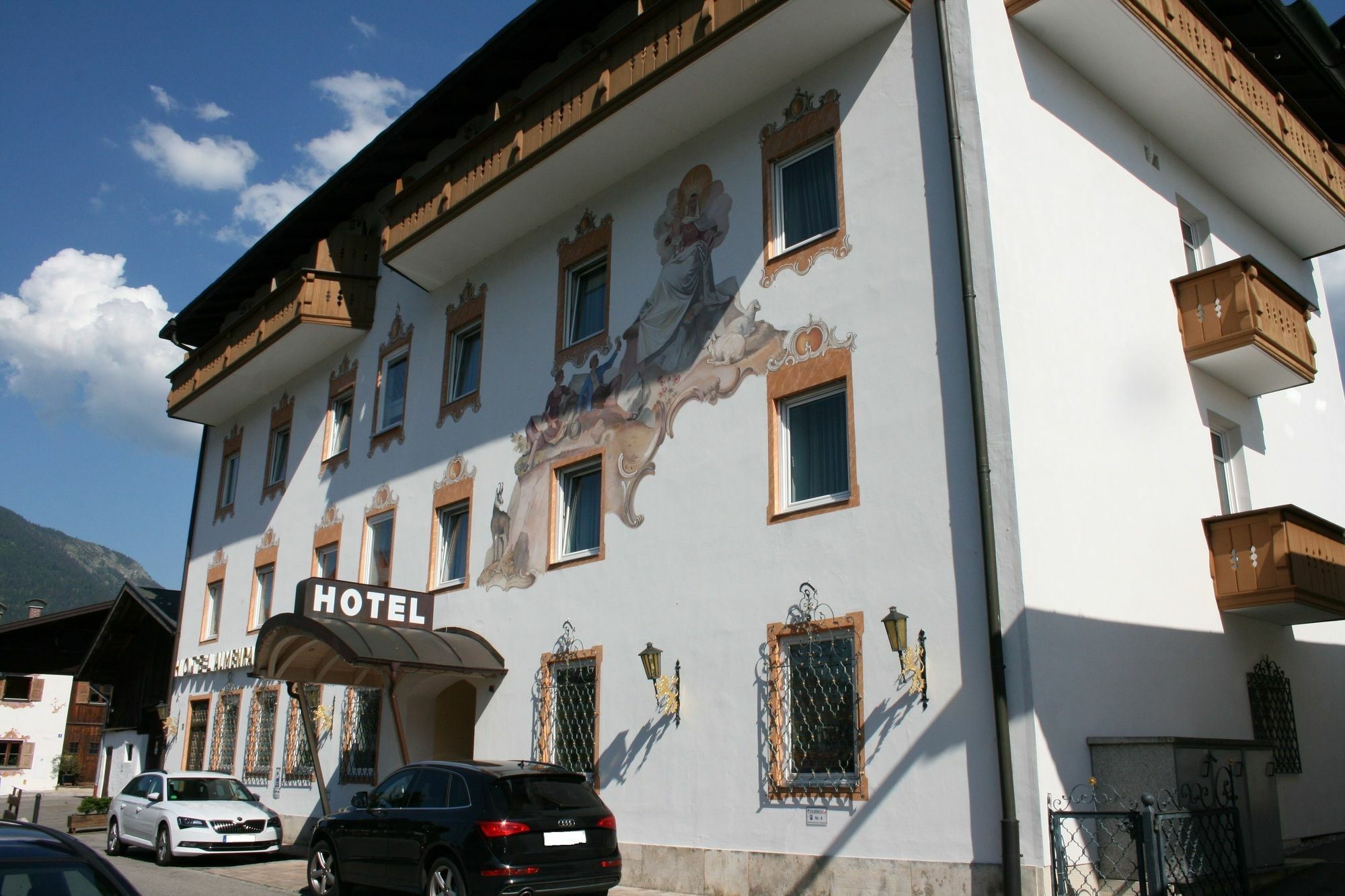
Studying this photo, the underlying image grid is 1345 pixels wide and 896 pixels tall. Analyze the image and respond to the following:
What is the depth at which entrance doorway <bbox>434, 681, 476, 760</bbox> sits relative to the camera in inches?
733

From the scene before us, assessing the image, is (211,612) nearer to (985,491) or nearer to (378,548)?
(378,548)

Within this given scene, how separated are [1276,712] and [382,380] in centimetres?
1566

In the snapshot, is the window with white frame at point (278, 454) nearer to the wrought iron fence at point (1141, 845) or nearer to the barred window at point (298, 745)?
the barred window at point (298, 745)

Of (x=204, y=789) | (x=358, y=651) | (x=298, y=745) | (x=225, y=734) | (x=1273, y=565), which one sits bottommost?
(x=204, y=789)

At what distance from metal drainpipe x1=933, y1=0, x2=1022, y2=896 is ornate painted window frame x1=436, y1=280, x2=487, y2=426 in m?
9.05

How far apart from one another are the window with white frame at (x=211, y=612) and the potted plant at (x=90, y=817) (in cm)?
416

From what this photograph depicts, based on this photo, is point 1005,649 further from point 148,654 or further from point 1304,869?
point 148,654

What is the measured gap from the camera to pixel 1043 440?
35.9 feet

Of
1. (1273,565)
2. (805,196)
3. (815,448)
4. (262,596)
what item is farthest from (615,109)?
(262,596)

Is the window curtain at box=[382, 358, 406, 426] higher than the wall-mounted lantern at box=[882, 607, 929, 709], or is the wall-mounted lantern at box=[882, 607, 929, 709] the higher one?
the window curtain at box=[382, 358, 406, 426]

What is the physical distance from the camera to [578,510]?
51.8 ft

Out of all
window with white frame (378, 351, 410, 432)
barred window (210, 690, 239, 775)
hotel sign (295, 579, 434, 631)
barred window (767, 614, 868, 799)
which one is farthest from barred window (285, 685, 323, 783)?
barred window (767, 614, 868, 799)

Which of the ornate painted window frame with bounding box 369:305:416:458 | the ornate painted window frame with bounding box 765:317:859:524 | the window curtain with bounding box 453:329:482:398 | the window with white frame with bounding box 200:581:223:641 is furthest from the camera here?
the window with white frame with bounding box 200:581:223:641

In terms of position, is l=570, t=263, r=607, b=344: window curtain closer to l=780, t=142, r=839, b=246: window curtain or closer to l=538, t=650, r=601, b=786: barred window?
l=780, t=142, r=839, b=246: window curtain
